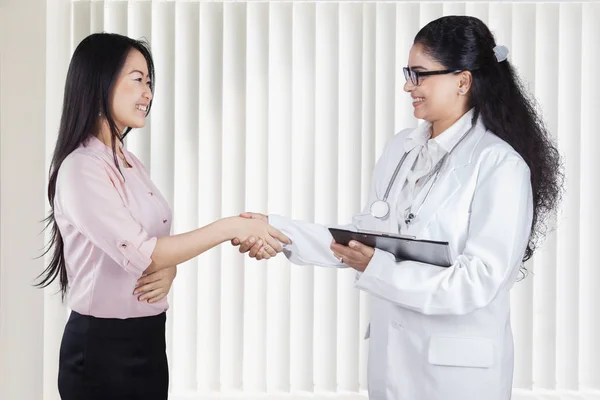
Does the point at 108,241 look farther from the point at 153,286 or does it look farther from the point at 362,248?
the point at 362,248

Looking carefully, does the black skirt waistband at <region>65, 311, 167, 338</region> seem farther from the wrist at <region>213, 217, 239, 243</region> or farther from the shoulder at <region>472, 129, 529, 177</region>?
the shoulder at <region>472, 129, 529, 177</region>

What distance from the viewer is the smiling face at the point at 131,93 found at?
1876 millimetres

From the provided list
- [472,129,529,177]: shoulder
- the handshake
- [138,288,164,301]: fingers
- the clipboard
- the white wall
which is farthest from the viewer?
the white wall

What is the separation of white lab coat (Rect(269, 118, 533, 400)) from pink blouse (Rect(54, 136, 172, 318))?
667mm

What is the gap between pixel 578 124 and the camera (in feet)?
10.4

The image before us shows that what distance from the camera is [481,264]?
1659mm

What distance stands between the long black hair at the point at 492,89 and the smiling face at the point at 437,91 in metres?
0.02

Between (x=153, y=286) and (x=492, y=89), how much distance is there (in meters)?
1.17

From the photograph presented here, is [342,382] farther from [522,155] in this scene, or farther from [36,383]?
[522,155]

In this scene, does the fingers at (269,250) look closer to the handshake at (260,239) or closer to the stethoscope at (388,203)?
the handshake at (260,239)

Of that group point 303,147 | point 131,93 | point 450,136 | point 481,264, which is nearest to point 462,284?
point 481,264

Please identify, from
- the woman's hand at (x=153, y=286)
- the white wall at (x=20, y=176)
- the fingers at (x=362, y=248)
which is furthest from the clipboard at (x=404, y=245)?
the white wall at (x=20, y=176)

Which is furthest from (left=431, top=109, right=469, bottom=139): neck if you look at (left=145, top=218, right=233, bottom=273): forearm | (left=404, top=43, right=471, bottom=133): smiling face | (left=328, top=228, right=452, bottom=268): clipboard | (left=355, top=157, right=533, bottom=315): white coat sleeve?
(left=145, top=218, right=233, bottom=273): forearm

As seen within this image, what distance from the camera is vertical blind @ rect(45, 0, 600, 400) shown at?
10.3 ft
